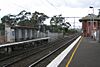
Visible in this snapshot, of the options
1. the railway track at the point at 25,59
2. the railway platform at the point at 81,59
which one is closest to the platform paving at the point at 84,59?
the railway platform at the point at 81,59

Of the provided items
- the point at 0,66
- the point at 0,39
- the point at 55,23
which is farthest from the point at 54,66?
the point at 55,23

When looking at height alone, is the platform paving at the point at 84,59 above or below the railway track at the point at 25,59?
above

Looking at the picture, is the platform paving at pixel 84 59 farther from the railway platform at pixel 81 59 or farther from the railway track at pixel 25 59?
the railway track at pixel 25 59

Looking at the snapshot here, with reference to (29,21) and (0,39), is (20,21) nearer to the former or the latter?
(29,21)

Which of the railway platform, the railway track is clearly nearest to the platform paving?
the railway platform

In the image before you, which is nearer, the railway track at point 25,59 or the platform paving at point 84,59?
the platform paving at point 84,59

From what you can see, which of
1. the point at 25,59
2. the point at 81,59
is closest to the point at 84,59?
the point at 81,59

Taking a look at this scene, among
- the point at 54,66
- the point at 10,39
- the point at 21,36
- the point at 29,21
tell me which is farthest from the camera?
the point at 29,21

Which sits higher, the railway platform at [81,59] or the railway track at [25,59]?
the railway platform at [81,59]

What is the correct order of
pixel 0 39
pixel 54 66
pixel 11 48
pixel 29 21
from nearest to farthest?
pixel 54 66 → pixel 11 48 → pixel 0 39 → pixel 29 21

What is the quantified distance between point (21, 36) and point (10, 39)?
21.8 feet

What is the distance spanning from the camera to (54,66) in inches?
644

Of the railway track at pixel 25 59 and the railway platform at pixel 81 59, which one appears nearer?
the railway platform at pixel 81 59

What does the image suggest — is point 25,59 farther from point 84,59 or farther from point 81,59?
point 84,59
